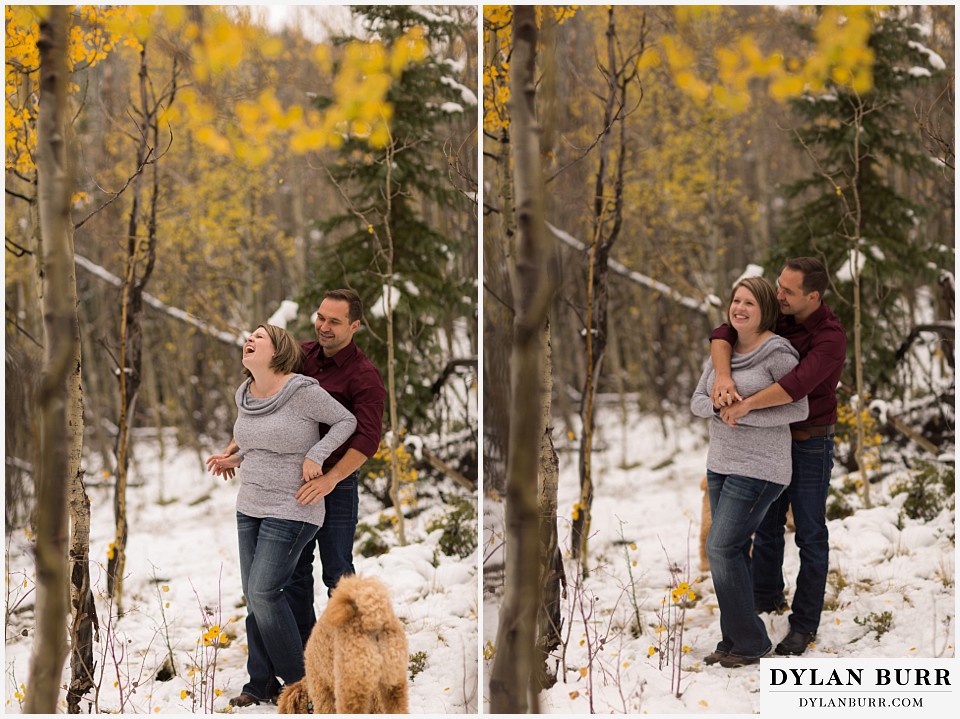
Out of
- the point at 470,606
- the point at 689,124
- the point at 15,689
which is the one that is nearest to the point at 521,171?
the point at 470,606

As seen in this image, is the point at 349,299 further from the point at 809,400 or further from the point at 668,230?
the point at 668,230

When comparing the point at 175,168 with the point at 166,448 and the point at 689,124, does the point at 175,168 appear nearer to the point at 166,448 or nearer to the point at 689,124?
the point at 166,448

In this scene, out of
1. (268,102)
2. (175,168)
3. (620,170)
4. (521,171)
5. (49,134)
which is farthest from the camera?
(175,168)

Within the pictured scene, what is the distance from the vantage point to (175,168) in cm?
Answer: 711

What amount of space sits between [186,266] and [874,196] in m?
5.19

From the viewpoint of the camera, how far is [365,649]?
2146 mm

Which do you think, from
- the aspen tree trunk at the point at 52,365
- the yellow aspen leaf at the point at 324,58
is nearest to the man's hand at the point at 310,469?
the aspen tree trunk at the point at 52,365

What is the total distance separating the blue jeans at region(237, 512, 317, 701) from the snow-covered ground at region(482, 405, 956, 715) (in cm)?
64

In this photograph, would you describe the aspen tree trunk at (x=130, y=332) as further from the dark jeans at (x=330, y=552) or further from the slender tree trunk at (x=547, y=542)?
the slender tree trunk at (x=547, y=542)

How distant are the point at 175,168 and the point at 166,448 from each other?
8.72 feet

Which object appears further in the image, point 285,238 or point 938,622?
point 285,238

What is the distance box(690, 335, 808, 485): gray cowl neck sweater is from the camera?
2.59m

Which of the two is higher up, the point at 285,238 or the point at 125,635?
the point at 285,238

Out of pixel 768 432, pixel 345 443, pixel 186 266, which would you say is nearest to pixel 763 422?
pixel 768 432
